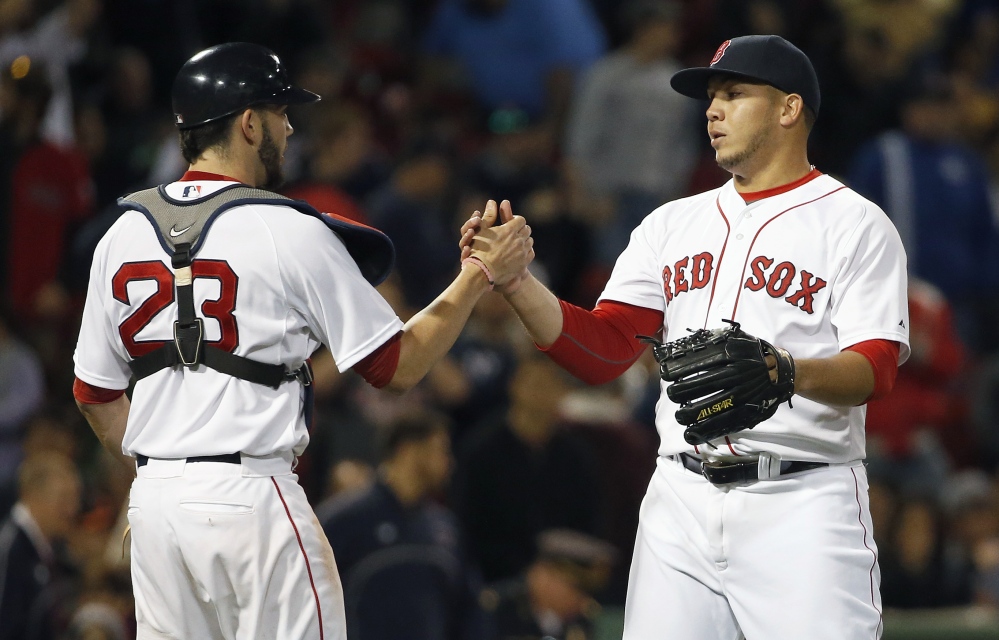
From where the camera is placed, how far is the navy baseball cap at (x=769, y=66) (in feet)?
13.6

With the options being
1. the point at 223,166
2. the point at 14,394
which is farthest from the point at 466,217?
the point at 223,166

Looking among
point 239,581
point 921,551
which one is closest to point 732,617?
point 239,581

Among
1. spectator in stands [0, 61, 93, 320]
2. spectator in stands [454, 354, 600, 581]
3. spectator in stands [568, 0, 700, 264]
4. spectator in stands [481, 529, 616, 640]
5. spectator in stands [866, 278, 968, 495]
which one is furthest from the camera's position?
spectator in stands [568, 0, 700, 264]

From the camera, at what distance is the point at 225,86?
12.8 feet

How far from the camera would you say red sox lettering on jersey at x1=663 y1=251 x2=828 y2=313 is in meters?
3.99

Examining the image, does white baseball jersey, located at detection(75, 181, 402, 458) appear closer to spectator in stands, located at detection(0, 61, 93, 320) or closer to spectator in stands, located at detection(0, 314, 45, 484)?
spectator in stands, located at detection(0, 314, 45, 484)

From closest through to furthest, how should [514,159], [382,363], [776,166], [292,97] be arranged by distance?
[382,363], [292,97], [776,166], [514,159]

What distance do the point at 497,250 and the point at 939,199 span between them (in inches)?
237

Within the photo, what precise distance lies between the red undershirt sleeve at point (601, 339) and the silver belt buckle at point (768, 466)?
620 millimetres

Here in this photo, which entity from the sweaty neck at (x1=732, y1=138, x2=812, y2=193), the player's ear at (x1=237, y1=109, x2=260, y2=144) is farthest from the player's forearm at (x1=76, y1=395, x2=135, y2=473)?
the sweaty neck at (x1=732, y1=138, x2=812, y2=193)

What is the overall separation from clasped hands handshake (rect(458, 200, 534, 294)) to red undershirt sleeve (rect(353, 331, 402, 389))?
0.53 metres

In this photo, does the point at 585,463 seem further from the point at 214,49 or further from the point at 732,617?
the point at 214,49

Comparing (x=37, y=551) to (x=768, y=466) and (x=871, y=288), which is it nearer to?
(x=768, y=466)

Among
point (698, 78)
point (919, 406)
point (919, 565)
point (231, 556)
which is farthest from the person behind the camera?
point (919, 406)
